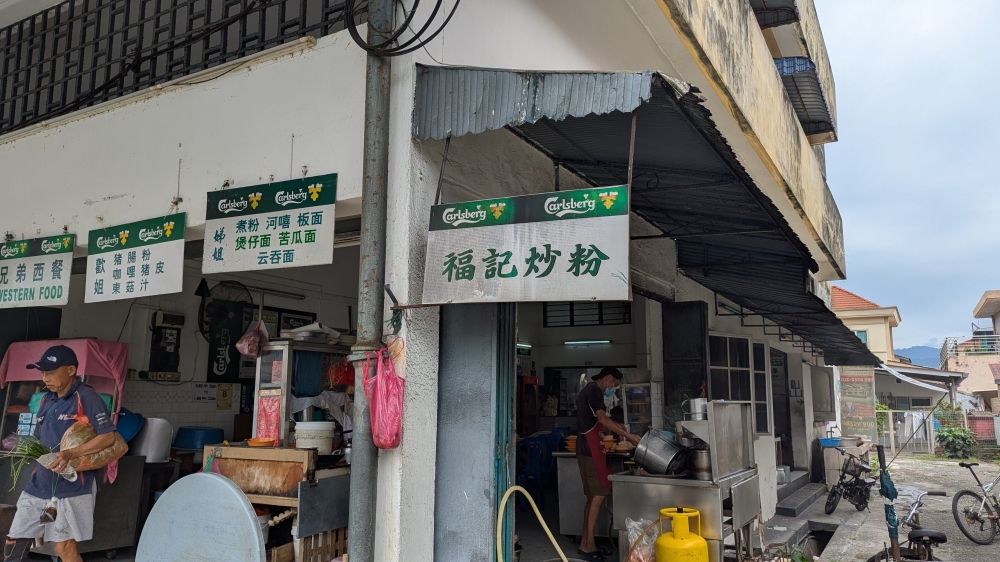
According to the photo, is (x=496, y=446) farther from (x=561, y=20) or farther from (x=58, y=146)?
(x=58, y=146)

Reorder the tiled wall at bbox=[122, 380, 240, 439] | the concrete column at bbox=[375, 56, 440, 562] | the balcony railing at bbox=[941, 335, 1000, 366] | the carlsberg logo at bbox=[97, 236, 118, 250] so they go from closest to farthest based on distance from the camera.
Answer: the concrete column at bbox=[375, 56, 440, 562] < the carlsberg logo at bbox=[97, 236, 118, 250] < the tiled wall at bbox=[122, 380, 240, 439] < the balcony railing at bbox=[941, 335, 1000, 366]

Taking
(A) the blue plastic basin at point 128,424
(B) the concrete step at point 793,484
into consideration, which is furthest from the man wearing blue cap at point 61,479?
(B) the concrete step at point 793,484

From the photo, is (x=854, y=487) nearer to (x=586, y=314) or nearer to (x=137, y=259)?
(x=586, y=314)

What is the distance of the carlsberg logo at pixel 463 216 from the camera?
12.4ft

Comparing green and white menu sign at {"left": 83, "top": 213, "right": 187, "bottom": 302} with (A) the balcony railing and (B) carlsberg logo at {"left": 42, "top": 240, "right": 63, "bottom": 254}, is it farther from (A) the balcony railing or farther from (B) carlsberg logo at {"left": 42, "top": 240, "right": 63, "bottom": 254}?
(A) the balcony railing

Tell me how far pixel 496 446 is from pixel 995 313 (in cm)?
4188

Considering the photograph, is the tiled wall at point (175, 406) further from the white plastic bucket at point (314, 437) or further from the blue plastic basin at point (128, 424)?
the white plastic bucket at point (314, 437)

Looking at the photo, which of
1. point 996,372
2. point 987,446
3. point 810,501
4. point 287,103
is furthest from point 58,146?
point 996,372

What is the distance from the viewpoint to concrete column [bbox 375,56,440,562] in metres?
3.82

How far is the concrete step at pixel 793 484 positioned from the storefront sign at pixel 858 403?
7.06 meters

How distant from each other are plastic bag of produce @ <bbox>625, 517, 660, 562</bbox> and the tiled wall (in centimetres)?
477

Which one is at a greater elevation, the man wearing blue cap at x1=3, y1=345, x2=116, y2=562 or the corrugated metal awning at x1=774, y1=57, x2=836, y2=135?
the corrugated metal awning at x1=774, y1=57, x2=836, y2=135

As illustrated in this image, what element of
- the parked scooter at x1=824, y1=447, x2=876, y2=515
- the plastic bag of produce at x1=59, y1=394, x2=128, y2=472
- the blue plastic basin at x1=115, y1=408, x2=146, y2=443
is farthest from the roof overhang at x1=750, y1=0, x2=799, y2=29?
the plastic bag of produce at x1=59, y1=394, x2=128, y2=472

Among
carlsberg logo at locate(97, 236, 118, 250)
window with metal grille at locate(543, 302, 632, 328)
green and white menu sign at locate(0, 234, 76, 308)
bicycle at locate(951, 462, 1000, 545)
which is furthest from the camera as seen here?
window with metal grille at locate(543, 302, 632, 328)
